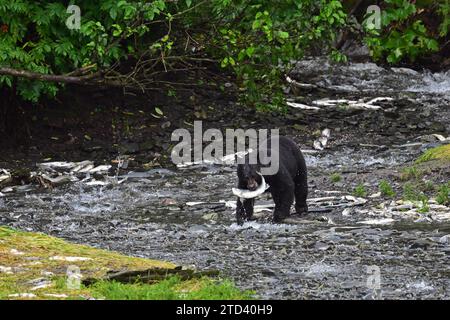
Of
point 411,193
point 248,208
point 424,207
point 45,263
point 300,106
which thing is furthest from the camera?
point 300,106

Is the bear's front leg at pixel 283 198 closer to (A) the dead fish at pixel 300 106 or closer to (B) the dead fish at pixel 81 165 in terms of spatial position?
(B) the dead fish at pixel 81 165

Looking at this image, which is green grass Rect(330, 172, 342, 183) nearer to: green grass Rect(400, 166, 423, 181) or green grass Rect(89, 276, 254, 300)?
green grass Rect(400, 166, 423, 181)

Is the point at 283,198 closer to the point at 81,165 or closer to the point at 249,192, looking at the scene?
the point at 249,192

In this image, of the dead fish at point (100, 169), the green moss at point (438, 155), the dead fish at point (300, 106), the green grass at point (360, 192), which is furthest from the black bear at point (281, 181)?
the dead fish at point (300, 106)

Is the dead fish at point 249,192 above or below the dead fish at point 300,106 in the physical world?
below

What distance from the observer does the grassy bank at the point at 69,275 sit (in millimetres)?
7359

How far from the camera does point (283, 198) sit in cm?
1238

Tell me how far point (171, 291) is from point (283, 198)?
17.1ft

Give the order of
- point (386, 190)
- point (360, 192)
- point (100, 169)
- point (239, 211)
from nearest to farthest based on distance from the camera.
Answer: point (239, 211)
point (386, 190)
point (360, 192)
point (100, 169)

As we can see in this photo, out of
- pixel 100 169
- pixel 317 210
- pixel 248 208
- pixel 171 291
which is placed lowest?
pixel 100 169

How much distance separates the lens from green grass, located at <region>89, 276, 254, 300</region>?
23.8 ft

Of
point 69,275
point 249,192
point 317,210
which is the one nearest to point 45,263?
point 69,275

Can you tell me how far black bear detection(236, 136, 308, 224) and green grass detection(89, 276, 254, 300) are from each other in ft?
13.4

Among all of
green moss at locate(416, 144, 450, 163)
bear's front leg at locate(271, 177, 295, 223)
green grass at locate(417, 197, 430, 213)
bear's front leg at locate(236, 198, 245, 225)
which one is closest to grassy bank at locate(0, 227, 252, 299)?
bear's front leg at locate(236, 198, 245, 225)
